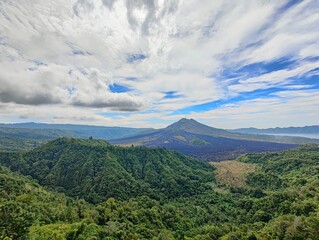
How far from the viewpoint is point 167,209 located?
113562 millimetres

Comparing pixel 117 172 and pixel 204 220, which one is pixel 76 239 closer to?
pixel 204 220

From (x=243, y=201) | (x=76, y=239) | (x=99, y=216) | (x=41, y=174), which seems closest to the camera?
(x=76, y=239)

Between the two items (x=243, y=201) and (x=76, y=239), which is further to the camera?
(x=243, y=201)

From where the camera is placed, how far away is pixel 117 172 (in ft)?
592

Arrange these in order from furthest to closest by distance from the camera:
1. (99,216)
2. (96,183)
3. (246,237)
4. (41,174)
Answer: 1. (41,174)
2. (96,183)
3. (99,216)
4. (246,237)

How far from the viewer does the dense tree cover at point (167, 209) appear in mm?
66438

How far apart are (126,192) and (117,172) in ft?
87.8

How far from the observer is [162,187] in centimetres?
17500

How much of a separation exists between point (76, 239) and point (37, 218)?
22391mm

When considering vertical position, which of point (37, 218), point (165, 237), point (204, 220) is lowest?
point (204, 220)

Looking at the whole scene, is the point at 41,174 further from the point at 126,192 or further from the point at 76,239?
the point at 76,239

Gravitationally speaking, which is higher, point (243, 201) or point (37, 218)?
point (37, 218)

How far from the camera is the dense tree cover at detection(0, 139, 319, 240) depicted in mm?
66438

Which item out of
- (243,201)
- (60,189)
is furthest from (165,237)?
(60,189)
